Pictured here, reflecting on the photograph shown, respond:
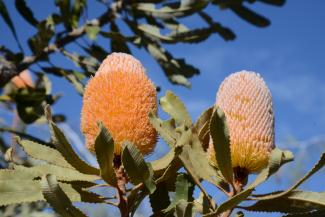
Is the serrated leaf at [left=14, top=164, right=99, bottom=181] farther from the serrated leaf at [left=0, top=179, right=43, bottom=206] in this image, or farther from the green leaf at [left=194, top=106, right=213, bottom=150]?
the green leaf at [left=194, top=106, right=213, bottom=150]

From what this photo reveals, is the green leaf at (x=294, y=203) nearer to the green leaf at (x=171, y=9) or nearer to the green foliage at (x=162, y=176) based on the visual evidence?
the green foliage at (x=162, y=176)

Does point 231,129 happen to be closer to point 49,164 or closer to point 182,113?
point 182,113

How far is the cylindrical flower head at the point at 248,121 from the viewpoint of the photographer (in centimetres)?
153

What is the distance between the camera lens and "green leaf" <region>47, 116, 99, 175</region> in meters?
1.42

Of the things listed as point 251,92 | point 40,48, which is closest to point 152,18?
point 40,48

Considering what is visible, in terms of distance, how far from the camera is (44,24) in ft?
13.7

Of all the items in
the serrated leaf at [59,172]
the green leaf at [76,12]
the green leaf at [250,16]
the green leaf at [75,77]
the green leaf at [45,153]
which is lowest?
the green leaf at [75,77]

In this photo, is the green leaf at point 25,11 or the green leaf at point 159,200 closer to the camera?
the green leaf at point 159,200

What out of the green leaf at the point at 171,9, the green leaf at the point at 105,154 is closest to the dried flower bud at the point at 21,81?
the green leaf at the point at 171,9

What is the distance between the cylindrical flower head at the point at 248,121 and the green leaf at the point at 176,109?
100 mm

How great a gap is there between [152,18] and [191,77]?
58cm

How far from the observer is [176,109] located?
1519mm

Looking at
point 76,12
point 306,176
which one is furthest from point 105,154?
point 76,12

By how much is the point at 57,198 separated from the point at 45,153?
28cm
